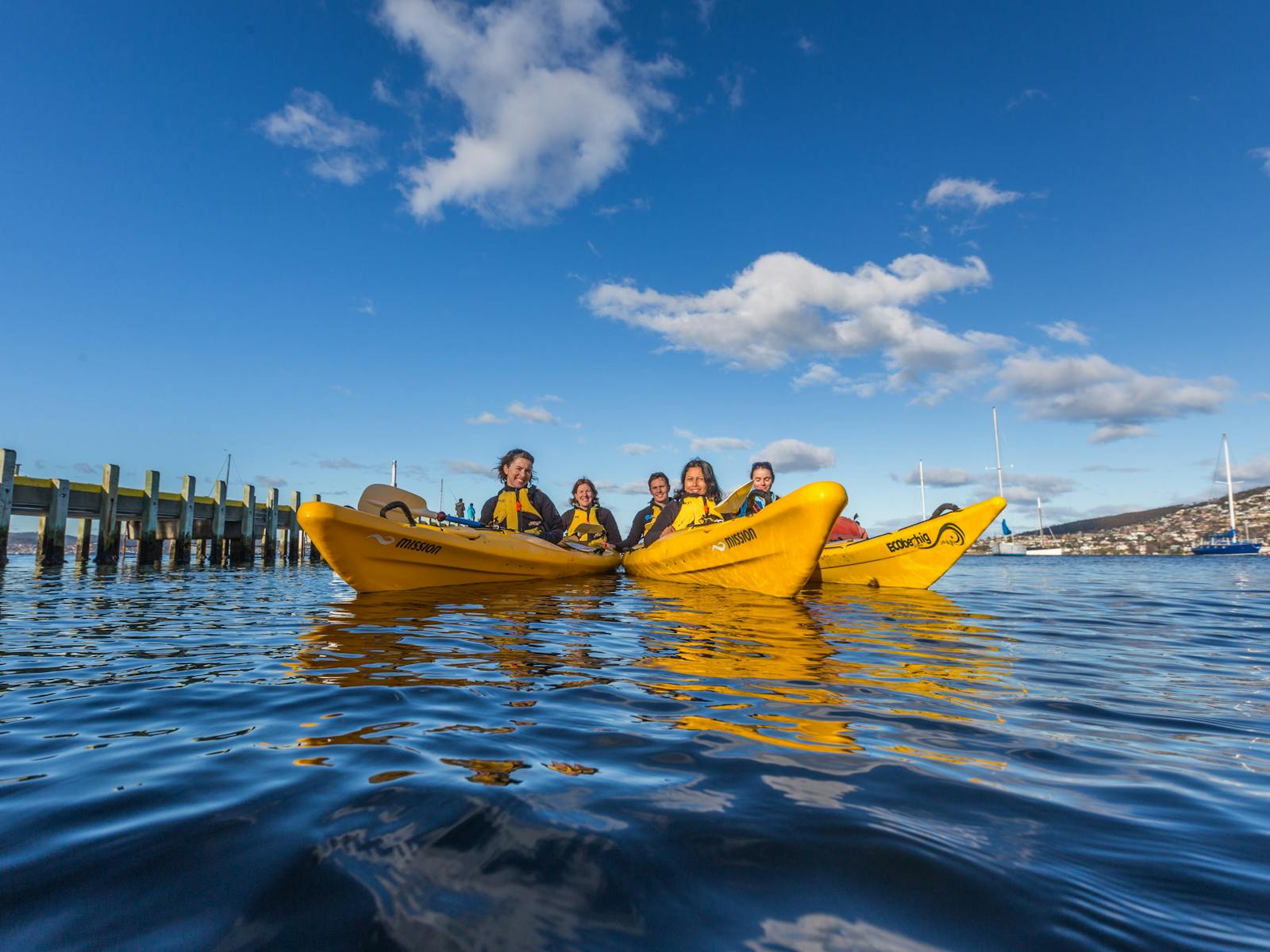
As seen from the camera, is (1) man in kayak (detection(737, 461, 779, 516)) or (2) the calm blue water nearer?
(2) the calm blue water

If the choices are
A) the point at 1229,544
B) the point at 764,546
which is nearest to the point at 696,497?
the point at 764,546

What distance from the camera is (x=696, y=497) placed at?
34.0 ft

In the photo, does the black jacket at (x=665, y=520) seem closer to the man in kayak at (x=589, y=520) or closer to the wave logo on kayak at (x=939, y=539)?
the man in kayak at (x=589, y=520)

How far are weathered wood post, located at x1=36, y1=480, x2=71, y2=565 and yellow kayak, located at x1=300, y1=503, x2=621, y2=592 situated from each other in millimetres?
13814

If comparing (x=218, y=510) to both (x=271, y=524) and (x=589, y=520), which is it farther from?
(x=589, y=520)

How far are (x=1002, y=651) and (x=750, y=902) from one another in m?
4.15

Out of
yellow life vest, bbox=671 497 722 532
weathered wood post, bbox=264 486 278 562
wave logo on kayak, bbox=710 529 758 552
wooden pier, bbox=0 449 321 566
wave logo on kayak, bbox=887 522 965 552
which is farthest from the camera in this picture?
weathered wood post, bbox=264 486 278 562

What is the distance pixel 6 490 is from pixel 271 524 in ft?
25.5

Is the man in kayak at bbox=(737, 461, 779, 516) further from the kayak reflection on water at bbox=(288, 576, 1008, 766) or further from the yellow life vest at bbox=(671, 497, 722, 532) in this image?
the kayak reflection on water at bbox=(288, 576, 1008, 766)

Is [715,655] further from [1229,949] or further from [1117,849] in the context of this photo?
[1229,949]

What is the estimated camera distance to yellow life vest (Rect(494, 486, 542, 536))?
1024 centimetres

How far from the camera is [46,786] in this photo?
1894 millimetres

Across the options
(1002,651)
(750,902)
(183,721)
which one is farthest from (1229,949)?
(1002,651)

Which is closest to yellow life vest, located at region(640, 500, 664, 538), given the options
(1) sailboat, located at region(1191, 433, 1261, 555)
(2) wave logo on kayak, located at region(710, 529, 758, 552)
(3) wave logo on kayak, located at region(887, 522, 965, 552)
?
(2) wave logo on kayak, located at region(710, 529, 758, 552)
